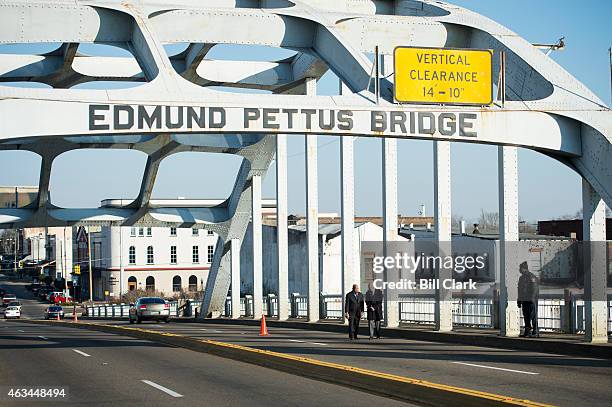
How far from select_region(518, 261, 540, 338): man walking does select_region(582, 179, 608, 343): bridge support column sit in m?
1.58

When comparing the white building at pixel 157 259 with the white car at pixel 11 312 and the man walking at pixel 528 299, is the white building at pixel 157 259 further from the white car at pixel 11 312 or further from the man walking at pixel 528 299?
the man walking at pixel 528 299

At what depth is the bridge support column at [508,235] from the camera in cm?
2517

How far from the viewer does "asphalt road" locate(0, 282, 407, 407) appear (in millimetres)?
13883

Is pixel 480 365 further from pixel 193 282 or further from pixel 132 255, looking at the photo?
pixel 193 282

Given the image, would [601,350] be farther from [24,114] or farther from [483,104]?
[24,114]

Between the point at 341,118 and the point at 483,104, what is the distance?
3.54 m

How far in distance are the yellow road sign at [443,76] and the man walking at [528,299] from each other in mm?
5158

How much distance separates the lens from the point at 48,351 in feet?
83.0

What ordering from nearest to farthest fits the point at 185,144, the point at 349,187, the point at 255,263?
1. the point at 349,187
2. the point at 255,263
3. the point at 185,144

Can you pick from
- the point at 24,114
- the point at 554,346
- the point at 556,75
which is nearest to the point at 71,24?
the point at 24,114

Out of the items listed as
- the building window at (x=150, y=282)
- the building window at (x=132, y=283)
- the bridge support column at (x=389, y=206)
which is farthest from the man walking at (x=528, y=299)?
the building window at (x=132, y=283)

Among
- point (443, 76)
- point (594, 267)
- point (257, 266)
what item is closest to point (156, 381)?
point (443, 76)

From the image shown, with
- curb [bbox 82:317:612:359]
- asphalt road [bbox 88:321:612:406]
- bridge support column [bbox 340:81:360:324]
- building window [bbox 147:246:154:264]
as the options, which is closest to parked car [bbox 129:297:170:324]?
curb [bbox 82:317:612:359]

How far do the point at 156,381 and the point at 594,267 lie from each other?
11.6 metres
